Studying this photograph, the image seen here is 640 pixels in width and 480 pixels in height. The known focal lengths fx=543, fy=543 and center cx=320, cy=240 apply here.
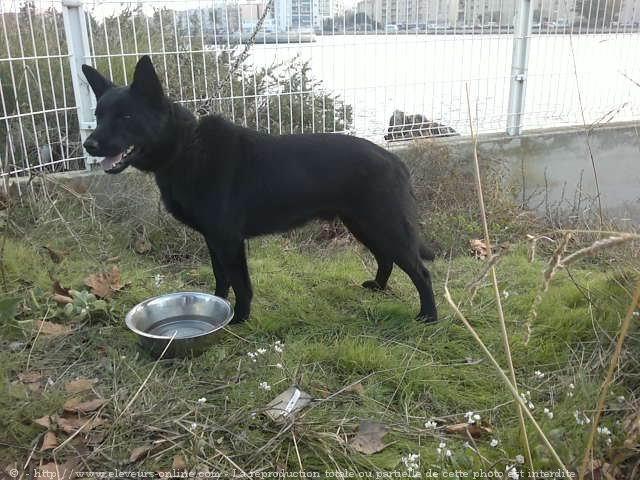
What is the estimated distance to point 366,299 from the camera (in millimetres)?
3240

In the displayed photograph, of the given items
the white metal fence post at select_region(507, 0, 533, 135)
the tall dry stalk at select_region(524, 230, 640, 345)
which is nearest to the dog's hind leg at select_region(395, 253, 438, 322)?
the tall dry stalk at select_region(524, 230, 640, 345)

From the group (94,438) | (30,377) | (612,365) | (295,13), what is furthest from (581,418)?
(295,13)

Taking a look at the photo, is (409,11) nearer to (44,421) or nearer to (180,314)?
(180,314)

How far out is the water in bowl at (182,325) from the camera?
276cm

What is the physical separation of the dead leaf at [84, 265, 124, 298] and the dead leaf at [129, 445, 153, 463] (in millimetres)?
1366

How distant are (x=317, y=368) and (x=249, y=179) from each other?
103 centimetres

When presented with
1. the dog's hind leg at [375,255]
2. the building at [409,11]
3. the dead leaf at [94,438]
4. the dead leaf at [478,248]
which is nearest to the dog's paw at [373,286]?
the dog's hind leg at [375,255]

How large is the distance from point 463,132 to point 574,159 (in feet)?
4.55

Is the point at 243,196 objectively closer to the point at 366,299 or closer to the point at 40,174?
the point at 366,299

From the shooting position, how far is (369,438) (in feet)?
6.51

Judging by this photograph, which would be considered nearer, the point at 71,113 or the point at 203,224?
the point at 203,224

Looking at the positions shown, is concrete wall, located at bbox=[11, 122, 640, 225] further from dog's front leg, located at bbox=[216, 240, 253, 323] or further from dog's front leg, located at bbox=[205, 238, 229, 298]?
dog's front leg, located at bbox=[216, 240, 253, 323]

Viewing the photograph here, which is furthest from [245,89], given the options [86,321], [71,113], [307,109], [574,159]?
[574,159]

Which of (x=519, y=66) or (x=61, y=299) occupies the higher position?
(x=519, y=66)
